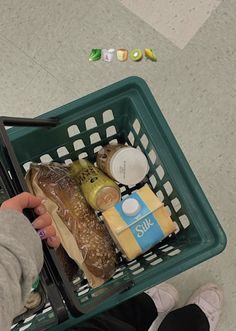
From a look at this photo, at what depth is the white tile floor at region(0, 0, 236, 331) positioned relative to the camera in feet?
4.27

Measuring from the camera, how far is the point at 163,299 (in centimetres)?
122

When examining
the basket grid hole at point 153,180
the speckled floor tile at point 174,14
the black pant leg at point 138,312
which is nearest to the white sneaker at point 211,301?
the black pant leg at point 138,312

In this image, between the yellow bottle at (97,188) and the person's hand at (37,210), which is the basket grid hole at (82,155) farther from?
the person's hand at (37,210)

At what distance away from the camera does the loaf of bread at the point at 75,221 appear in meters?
0.87

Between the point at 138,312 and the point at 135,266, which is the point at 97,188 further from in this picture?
the point at 138,312

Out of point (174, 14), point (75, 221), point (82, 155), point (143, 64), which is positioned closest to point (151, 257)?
point (75, 221)

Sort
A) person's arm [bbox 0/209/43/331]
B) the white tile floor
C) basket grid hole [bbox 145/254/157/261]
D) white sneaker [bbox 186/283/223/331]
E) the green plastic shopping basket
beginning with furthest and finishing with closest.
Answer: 1. the white tile floor
2. white sneaker [bbox 186/283/223/331]
3. basket grid hole [bbox 145/254/157/261]
4. the green plastic shopping basket
5. person's arm [bbox 0/209/43/331]

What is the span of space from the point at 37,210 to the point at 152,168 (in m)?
0.31

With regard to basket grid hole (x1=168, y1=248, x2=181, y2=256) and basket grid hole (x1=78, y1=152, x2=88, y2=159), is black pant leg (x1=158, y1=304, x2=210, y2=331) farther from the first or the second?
basket grid hole (x1=78, y1=152, x2=88, y2=159)

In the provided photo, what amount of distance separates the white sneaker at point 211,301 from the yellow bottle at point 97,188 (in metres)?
0.48

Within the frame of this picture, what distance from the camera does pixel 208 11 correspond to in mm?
1377

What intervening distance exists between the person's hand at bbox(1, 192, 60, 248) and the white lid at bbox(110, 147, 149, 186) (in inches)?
9.6

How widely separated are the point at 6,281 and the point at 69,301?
0.14 metres

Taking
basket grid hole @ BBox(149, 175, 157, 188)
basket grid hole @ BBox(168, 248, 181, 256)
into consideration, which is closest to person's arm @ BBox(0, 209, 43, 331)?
basket grid hole @ BBox(168, 248, 181, 256)
